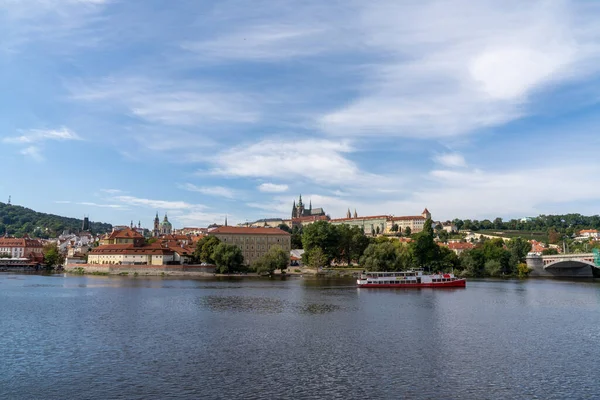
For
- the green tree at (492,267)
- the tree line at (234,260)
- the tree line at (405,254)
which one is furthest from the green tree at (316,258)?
the green tree at (492,267)

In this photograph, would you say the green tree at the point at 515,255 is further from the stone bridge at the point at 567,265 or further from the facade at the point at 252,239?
the facade at the point at 252,239

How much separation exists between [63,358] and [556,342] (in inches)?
1101

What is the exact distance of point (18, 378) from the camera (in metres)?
22.3

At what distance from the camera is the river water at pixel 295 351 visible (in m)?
21.5

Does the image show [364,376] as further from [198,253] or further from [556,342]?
[198,253]

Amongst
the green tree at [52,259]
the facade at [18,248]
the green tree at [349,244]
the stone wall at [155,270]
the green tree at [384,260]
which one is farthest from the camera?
the facade at [18,248]

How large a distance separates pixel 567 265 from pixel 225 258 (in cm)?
7121

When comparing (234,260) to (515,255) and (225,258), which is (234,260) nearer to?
(225,258)

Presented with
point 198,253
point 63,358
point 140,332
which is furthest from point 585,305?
point 198,253

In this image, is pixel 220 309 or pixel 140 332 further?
pixel 220 309

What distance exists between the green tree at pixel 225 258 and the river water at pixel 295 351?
53.2 m

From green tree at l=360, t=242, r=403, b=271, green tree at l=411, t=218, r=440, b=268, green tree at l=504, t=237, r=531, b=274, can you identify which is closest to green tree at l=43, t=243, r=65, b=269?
green tree at l=360, t=242, r=403, b=271

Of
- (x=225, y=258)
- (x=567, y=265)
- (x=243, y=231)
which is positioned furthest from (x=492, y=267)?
(x=243, y=231)

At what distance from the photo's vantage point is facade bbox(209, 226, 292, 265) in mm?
134375
